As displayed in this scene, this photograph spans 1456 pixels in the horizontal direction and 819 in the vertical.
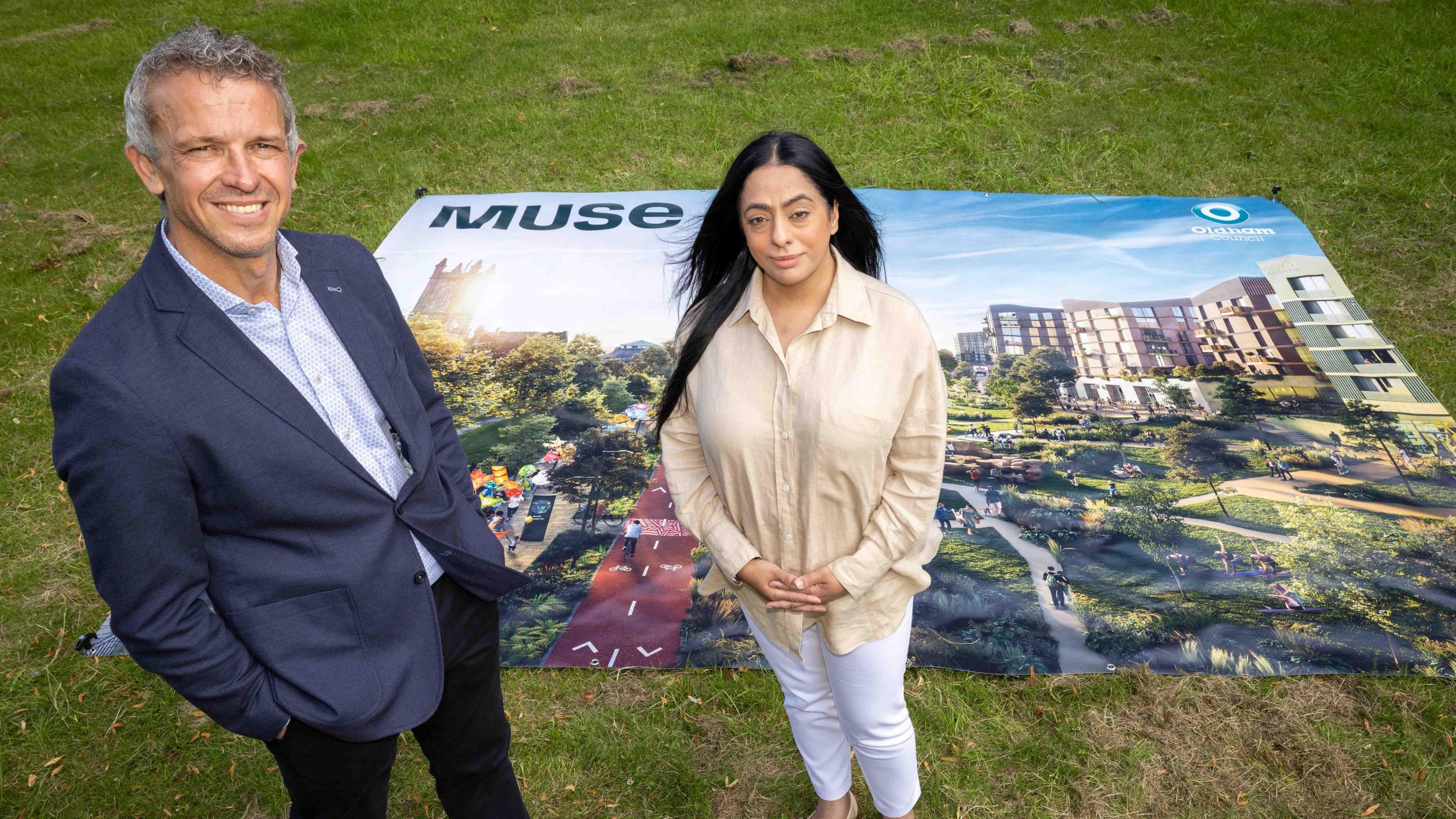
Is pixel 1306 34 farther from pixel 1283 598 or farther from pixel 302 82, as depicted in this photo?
pixel 302 82

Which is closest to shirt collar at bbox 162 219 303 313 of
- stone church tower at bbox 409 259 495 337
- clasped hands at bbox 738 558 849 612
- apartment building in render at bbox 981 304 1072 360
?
clasped hands at bbox 738 558 849 612

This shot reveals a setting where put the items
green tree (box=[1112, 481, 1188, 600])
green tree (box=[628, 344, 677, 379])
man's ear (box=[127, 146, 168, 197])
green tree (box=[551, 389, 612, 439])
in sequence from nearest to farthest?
man's ear (box=[127, 146, 168, 197]) → green tree (box=[1112, 481, 1188, 600]) → green tree (box=[551, 389, 612, 439]) → green tree (box=[628, 344, 677, 379])

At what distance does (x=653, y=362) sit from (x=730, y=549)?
2580mm

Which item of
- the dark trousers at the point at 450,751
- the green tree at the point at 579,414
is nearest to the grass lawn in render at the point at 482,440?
the green tree at the point at 579,414

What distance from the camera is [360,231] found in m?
5.81

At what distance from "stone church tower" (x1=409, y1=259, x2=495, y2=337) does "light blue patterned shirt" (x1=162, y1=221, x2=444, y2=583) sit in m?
2.92

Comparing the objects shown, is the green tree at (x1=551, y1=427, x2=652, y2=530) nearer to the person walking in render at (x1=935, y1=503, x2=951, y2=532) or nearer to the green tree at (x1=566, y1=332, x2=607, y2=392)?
the green tree at (x1=566, y1=332, x2=607, y2=392)

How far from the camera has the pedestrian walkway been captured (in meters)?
3.07

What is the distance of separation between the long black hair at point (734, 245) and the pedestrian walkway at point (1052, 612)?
161 cm

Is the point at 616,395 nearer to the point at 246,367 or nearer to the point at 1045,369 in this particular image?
the point at 1045,369

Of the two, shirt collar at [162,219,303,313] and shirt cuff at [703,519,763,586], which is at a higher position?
shirt collar at [162,219,303,313]

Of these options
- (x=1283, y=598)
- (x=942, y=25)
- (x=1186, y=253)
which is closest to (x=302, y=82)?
(x=942, y=25)

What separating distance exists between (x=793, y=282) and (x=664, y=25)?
295 inches

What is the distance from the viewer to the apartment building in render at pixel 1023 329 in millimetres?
4465
